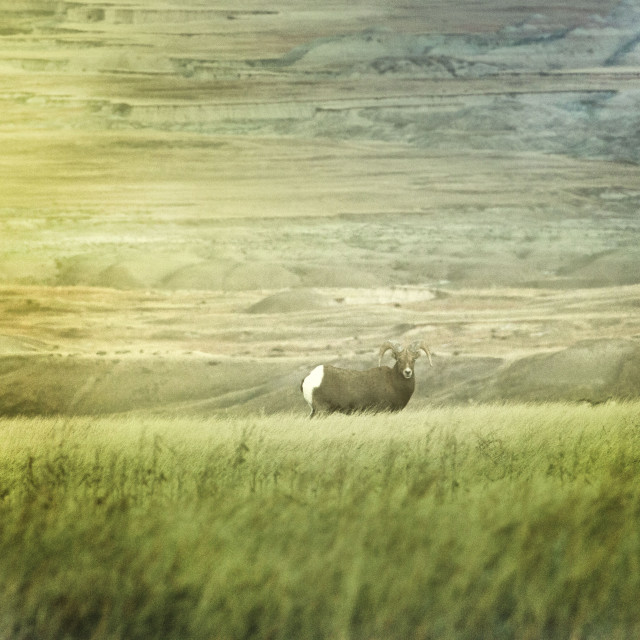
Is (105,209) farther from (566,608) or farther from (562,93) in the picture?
(566,608)

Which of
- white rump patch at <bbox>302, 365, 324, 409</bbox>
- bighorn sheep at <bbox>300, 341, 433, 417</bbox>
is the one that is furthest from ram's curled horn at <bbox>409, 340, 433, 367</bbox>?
white rump patch at <bbox>302, 365, 324, 409</bbox>

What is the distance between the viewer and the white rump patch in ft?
19.2

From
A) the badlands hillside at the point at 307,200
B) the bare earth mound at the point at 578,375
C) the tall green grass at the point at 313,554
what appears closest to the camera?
the tall green grass at the point at 313,554

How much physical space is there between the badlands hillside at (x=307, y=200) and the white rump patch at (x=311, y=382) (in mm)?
123

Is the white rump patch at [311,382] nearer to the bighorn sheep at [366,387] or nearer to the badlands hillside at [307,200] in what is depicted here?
the bighorn sheep at [366,387]

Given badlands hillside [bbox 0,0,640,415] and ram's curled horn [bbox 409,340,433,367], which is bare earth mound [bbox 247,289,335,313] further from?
ram's curled horn [bbox 409,340,433,367]

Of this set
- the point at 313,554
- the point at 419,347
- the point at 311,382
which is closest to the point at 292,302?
the point at 311,382

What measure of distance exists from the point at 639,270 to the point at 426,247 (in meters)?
1.44

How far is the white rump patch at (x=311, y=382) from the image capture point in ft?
19.2

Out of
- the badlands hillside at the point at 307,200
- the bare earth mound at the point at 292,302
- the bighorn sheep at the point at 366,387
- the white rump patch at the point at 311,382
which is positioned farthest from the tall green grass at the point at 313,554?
the bare earth mound at the point at 292,302

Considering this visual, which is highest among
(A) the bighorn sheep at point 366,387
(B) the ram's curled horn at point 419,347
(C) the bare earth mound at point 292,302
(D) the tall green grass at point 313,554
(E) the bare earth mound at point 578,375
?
(D) the tall green grass at point 313,554

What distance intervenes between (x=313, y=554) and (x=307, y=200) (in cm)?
335

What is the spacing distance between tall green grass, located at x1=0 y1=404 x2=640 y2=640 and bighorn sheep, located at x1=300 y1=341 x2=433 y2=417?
1659mm

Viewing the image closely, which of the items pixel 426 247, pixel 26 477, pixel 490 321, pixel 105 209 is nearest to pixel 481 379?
pixel 490 321
